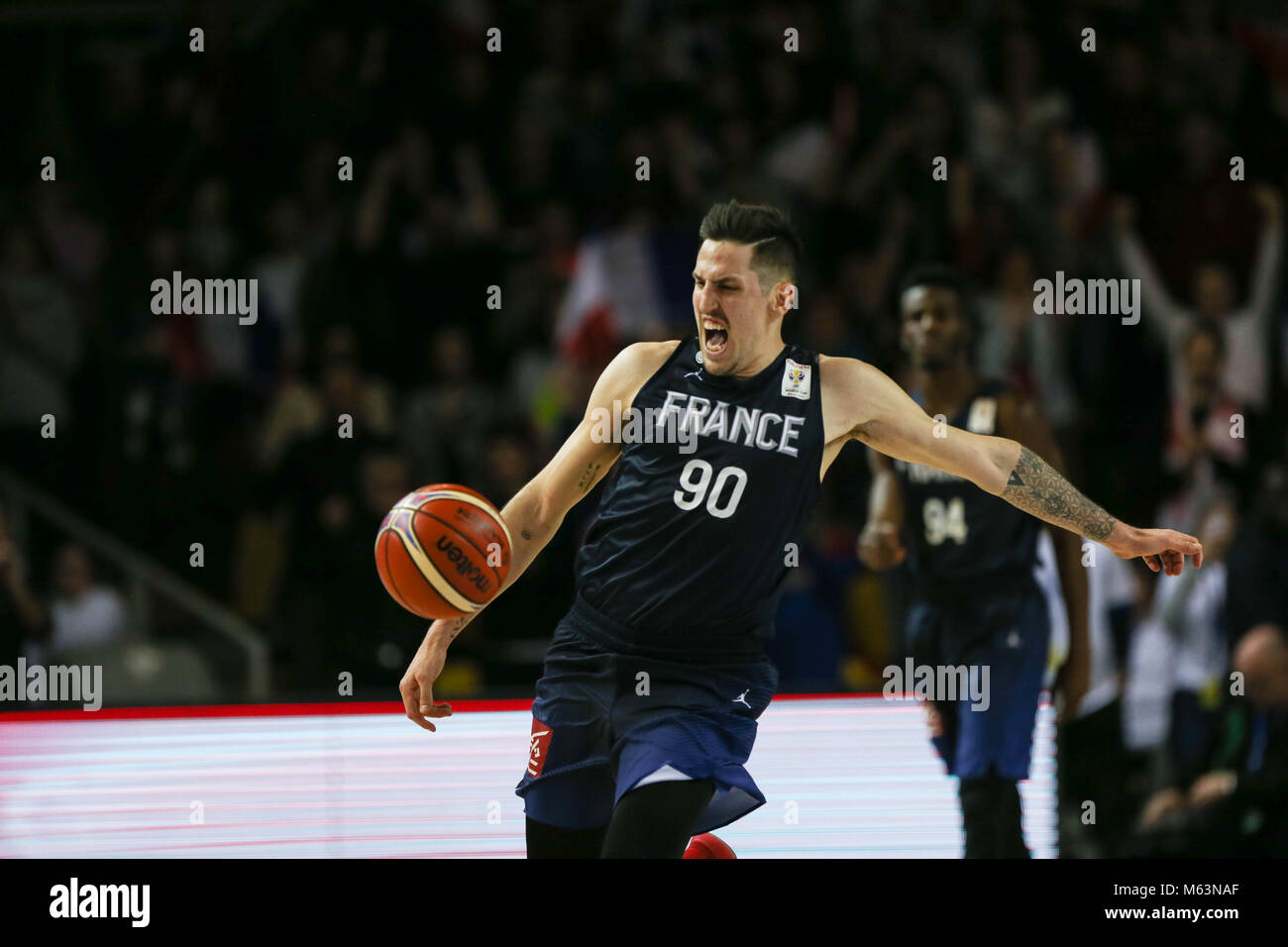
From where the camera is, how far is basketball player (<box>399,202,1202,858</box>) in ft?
15.2

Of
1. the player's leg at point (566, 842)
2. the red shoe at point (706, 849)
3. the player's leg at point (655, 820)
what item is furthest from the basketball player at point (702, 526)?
the red shoe at point (706, 849)

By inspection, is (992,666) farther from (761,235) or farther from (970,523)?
(761,235)

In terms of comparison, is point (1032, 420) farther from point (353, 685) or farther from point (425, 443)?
point (425, 443)

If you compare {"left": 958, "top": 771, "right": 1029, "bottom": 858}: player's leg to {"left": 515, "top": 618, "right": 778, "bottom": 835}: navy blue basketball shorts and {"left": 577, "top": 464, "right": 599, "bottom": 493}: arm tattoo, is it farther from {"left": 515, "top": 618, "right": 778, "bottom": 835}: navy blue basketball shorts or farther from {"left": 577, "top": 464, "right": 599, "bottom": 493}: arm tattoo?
{"left": 577, "top": 464, "right": 599, "bottom": 493}: arm tattoo

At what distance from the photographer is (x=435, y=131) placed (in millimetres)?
10977

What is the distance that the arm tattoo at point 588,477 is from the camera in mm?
4820

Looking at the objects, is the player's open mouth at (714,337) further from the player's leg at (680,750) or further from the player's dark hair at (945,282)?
the player's dark hair at (945,282)

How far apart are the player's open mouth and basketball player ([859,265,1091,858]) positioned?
189 cm

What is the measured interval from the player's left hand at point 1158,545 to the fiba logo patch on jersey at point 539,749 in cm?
172

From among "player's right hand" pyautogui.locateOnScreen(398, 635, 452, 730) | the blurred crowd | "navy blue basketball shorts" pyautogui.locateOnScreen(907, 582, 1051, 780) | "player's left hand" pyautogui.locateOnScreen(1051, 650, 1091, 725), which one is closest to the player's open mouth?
"player's right hand" pyautogui.locateOnScreen(398, 635, 452, 730)

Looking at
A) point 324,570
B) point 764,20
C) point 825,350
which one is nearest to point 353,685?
point 324,570

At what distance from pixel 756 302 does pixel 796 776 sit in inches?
109

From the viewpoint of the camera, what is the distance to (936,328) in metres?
6.50

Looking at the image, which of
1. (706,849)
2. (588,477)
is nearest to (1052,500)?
(588,477)
